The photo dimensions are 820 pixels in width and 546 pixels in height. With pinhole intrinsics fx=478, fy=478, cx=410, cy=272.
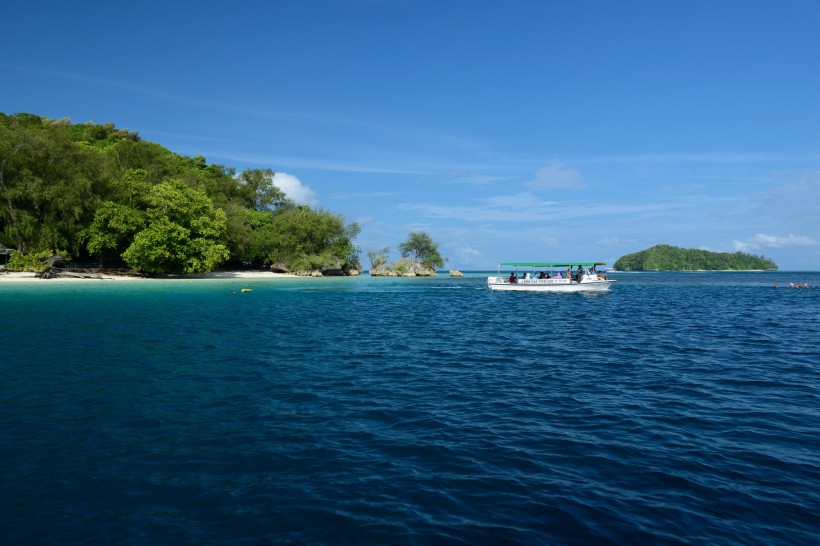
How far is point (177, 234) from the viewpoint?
7675cm

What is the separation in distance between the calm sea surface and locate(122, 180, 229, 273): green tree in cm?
5693

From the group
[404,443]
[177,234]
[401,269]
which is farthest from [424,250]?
[404,443]

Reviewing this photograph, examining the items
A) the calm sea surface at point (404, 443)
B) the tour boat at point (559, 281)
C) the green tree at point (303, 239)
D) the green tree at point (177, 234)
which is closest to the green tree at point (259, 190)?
the green tree at point (303, 239)

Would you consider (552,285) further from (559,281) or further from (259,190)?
(259,190)

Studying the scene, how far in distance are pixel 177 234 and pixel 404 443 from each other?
252ft

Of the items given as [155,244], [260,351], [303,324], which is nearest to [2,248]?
[155,244]

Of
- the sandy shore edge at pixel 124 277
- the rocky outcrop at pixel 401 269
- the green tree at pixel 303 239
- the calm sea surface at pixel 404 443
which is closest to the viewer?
the calm sea surface at pixel 404 443

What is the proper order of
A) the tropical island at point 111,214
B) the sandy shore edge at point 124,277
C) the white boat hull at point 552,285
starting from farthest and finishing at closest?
the tropical island at point 111,214 → the sandy shore edge at point 124,277 → the white boat hull at point 552,285

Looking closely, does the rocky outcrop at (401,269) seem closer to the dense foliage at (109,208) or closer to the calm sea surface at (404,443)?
the dense foliage at (109,208)

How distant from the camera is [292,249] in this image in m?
114

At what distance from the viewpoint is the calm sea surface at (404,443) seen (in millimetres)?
6938

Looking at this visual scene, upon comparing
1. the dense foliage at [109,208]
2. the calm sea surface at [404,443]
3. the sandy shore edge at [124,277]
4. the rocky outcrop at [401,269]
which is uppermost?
the dense foliage at [109,208]

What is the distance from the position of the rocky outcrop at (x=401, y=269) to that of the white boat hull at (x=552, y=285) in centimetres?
7404

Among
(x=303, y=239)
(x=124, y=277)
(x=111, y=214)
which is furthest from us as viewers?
(x=303, y=239)
